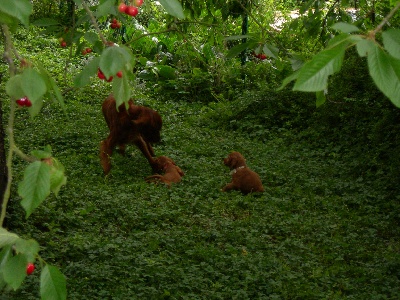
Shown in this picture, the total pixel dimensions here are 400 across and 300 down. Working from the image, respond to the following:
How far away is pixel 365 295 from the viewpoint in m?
4.78

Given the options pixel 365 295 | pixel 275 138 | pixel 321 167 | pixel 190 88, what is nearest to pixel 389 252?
pixel 365 295

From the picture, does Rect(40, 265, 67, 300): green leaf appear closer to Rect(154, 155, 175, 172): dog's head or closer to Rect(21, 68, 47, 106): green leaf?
Rect(21, 68, 47, 106): green leaf

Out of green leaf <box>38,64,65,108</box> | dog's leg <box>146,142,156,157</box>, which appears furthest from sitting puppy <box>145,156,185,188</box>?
green leaf <box>38,64,65,108</box>

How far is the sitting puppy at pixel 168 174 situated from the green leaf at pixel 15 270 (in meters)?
5.55

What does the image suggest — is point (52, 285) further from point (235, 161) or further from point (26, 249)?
point (235, 161)

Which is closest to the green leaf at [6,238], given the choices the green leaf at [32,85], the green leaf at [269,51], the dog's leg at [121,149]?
the green leaf at [32,85]

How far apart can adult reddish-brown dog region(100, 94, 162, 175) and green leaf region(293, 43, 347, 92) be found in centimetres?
637

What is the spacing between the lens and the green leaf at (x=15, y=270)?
1.65 meters

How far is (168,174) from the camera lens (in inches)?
295

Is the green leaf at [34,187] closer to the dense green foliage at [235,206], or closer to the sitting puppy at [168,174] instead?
the dense green foliage at [235,206]

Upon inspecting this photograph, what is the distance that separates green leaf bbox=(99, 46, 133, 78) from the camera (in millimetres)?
1734

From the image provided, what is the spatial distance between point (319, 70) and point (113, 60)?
58 cm

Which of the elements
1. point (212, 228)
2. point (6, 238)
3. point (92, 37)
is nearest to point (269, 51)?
point (92, 37)

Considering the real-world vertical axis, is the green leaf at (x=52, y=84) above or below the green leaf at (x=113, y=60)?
below
